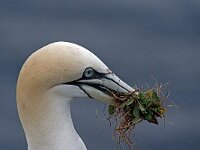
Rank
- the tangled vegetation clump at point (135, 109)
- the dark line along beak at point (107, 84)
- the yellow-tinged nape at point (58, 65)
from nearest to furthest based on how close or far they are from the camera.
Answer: the yellow-tinged nape at point (58, 65) < the dark line along beak at point (107, 84) < the tangled vegetation clump at point (135, 109)

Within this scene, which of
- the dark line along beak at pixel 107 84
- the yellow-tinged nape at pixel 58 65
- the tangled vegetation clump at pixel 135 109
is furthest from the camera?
the tangled vegetation clump at pixel 135 109

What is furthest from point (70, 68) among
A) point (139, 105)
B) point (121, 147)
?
point (121, 147)

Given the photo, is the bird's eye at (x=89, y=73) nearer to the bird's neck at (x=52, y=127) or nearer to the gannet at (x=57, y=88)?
the gannet at (x=57, y=88)

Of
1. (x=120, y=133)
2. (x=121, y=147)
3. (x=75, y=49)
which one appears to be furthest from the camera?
(x=121, y=147)

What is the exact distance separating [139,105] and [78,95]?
43cm

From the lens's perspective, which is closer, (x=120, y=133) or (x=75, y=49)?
(x=75, y=49)

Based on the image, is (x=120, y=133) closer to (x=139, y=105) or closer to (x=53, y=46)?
(x=139, y=105)

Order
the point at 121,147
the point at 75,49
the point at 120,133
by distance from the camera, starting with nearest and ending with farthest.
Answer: the point at 75,49 < the point at 120,133 < the point at 121,147

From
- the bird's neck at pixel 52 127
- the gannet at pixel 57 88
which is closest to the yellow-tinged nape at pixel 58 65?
the gannet at pixel 57 88

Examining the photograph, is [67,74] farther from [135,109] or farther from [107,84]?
[135,109]

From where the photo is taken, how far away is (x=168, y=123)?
34.3 ft

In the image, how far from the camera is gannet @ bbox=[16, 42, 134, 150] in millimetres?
7125

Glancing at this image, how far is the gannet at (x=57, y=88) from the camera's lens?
7125 millimetres

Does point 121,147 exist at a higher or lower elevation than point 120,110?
lower
